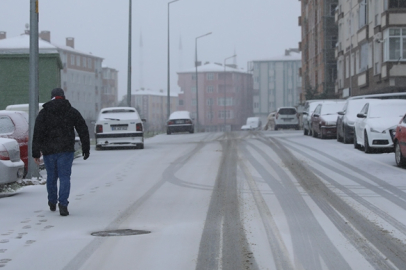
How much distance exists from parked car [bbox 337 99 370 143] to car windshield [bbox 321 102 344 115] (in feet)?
15.3

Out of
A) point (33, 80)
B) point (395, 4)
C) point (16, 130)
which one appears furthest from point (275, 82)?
point (33, 80)

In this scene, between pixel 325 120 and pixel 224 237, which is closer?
pixel 224 237

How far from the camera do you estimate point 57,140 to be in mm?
10453

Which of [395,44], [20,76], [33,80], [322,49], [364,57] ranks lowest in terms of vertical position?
[33,80]

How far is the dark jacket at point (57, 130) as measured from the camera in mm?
10461

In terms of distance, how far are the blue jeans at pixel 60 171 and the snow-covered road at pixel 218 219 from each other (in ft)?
1.01

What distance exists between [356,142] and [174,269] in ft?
61.6

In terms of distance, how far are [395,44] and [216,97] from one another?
377ft

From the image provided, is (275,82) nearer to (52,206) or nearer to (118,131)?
(118,131)

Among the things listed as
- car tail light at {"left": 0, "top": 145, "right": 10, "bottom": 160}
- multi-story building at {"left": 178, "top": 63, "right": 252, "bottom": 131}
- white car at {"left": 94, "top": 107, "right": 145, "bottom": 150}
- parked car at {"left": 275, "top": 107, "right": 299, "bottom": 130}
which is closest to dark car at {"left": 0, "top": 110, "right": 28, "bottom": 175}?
car tail light at {"left": 0, "top": 145, "right": 10, "bottom": 160}

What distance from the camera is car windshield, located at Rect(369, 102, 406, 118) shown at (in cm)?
2264

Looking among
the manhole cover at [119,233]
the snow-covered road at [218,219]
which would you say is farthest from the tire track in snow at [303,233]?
the manhole cover at [119,233]

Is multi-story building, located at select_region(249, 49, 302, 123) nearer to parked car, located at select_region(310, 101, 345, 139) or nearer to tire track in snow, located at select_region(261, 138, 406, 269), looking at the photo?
parked car, located at select_region(310, 101, 345, 139)

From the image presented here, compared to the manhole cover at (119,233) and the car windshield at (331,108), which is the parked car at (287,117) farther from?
the manhole cover at (119,233)
